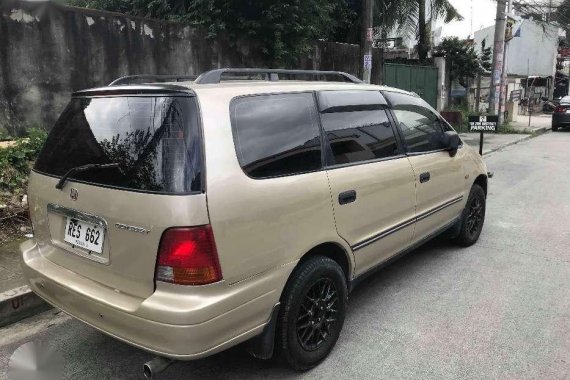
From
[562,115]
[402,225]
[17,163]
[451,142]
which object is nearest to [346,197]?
[402,225]

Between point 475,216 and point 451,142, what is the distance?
45.8 inches

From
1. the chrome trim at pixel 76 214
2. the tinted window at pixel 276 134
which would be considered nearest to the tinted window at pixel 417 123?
the tinted window at pixel 276 134

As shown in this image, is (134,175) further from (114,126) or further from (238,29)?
(238,29)

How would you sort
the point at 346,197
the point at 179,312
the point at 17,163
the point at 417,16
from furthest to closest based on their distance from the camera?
the point at 417,16, the point at 17,163, the point at 346,197, the point at 179,312

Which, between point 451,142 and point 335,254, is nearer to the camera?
point 335,254

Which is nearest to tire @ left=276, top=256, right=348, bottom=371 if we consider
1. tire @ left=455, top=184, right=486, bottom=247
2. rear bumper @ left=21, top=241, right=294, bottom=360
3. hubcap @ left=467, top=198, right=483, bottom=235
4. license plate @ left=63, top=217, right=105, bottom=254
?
rear bumper @ left=21, top=241, right=294, bottom=360

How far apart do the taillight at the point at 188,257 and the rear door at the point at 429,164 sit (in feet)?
6.87

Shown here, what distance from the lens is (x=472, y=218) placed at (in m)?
5.16

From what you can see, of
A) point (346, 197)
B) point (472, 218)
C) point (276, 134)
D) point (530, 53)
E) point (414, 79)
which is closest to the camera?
point (276, 134)

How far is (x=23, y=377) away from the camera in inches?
114

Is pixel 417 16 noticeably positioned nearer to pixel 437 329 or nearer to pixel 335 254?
pixel 437 329

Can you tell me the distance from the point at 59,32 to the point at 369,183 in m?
5.30

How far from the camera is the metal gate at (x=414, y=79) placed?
48.0 ft

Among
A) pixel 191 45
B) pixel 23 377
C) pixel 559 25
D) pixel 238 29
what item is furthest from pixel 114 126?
pixel 559 25
